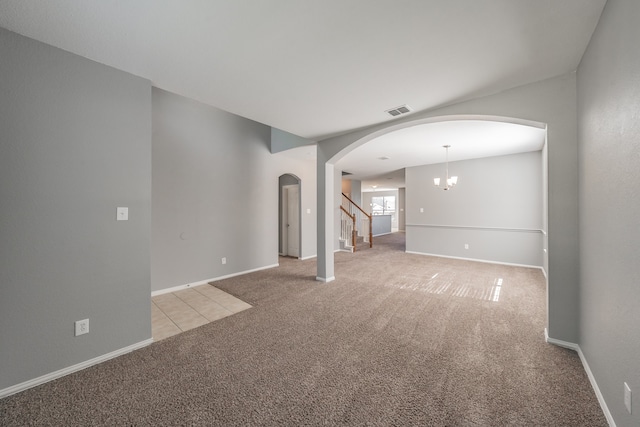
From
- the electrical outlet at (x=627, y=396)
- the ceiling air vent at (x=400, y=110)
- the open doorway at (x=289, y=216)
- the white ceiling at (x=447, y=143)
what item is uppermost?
the white ceiling at (x=447, y=143)

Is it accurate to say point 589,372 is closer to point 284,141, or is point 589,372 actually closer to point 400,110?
point 400,110

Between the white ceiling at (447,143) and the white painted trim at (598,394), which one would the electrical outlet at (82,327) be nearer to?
the white painted trim at (598,394)

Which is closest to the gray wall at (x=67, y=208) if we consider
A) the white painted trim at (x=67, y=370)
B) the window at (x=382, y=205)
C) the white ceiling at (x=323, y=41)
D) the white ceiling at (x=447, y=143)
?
the white painted trim at (x=67, y=370)

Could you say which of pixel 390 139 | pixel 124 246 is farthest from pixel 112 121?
pixel 390 139

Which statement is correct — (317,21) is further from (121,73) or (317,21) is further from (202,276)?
(202,276)

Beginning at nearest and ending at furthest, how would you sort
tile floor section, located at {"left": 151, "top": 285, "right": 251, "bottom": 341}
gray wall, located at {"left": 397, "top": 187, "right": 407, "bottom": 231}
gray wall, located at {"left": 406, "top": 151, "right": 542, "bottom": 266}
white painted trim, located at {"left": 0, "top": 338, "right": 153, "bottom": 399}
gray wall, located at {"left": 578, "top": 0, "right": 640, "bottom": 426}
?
gray wall, located at {"left": 578, "top": 0, "right": 640, "bottom": 426}
white painted trim, located at {"left": 0, "top": 338, "right": 153, "bottom": 399}
tile floor section, located at {"left": 151, "top": 285, "right": 251, "bottom": 341}
gray wall, located at {"left": 406, "top": 151, "right": 542, "bottom": 266}
gray wall, located at {"left": 397, "top": 187, "right": 407, "bottom": 231}

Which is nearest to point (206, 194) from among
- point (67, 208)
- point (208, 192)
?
point (208, 192)

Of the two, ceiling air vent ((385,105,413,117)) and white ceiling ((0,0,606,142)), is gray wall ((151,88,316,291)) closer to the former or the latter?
white ceiling ((0,0,606,142))

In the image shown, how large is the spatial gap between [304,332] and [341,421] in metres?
1.15

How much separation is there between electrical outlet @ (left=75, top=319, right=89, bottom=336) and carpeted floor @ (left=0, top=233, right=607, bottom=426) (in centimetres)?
32

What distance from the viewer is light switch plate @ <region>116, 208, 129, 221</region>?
2256 millimetres

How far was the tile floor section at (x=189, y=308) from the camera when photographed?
9.19 ft

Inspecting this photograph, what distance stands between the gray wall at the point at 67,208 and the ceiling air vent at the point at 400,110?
280 cm

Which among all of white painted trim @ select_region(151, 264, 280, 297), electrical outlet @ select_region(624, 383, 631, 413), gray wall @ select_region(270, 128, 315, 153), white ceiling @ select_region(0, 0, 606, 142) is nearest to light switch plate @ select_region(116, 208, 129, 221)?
white ceiling @ select_region(0, 0, 606, 142)
